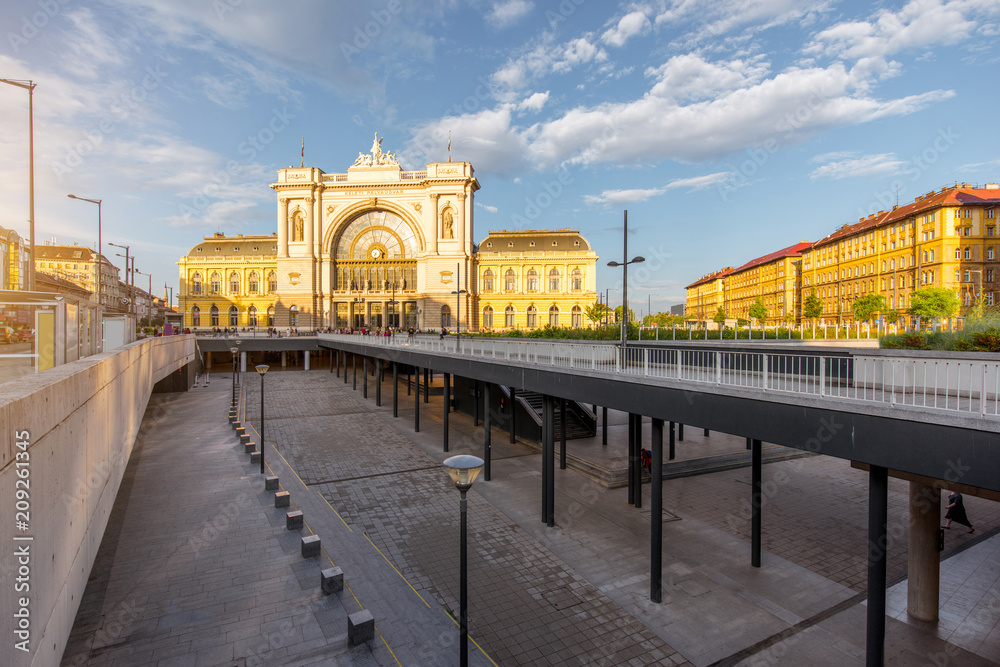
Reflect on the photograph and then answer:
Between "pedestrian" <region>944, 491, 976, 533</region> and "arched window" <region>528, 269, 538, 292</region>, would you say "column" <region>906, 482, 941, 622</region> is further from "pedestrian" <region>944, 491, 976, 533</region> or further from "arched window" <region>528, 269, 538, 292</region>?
"arched window" <region>528, 269, 538, 292</region>

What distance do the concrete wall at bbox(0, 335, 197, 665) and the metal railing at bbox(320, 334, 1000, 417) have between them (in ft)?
29.2

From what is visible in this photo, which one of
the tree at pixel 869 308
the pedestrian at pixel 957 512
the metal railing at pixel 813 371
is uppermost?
the tree at pixel 869 308

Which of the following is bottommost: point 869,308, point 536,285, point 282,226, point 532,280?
point 869,308

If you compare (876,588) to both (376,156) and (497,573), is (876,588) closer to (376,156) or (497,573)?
(497,573)

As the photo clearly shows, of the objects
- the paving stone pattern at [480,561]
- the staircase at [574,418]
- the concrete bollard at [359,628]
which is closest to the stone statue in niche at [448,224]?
the staircase at [574,418]

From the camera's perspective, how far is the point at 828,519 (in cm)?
1363

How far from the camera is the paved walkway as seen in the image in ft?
25.8

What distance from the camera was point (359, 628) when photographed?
7.59 meters

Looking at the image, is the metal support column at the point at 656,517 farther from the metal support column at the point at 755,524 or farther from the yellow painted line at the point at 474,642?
the yellow painted line at the point at 474,642

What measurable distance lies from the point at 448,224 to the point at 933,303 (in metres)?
51.3

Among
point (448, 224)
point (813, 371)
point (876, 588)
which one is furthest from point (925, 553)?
point (448, 224)

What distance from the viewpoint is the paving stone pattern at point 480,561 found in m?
8.13

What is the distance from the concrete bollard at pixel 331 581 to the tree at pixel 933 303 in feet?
141

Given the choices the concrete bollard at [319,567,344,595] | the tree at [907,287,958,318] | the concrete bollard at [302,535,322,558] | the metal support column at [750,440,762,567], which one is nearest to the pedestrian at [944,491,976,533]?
the metal support column at [750,440,762,567]
